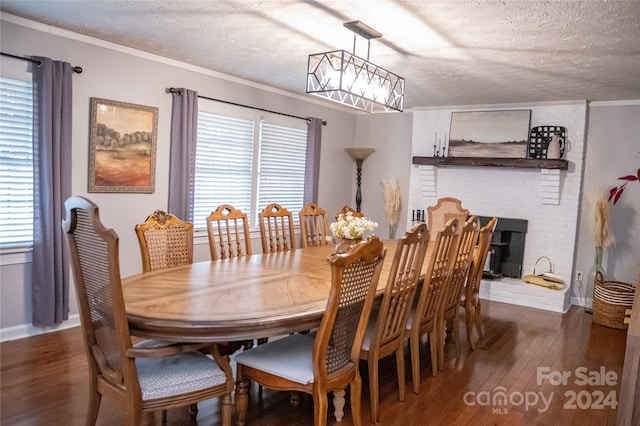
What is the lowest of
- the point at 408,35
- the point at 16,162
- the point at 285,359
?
the point at 285,359

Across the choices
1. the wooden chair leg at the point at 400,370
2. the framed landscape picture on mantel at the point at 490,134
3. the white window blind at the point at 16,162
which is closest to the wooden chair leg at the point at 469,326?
the wooden chair leg at the point at 400,370

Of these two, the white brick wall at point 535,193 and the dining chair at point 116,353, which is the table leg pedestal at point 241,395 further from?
the white brick wall at point 535,193

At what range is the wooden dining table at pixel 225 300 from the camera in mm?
1979

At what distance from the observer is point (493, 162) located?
19.1ft

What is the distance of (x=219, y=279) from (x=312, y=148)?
369 centimetres

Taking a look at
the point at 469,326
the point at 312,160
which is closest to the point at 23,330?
the point at 469,326

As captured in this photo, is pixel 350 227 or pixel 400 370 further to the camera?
pixel 350 227

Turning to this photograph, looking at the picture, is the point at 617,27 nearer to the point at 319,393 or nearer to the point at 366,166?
the point at 319,393

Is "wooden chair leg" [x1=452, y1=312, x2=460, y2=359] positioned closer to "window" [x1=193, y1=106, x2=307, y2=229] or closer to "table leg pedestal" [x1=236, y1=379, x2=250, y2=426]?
"table leg pedestal" [x1=236, y1=379, x2=250, y2=426]

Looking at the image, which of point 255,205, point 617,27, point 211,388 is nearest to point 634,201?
point 617,27

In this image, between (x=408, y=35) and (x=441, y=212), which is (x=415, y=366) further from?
(x=441, y=212)

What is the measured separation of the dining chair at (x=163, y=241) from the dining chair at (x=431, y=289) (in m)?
1.55

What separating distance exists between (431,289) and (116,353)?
1962 mm

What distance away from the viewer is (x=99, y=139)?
155 inches
